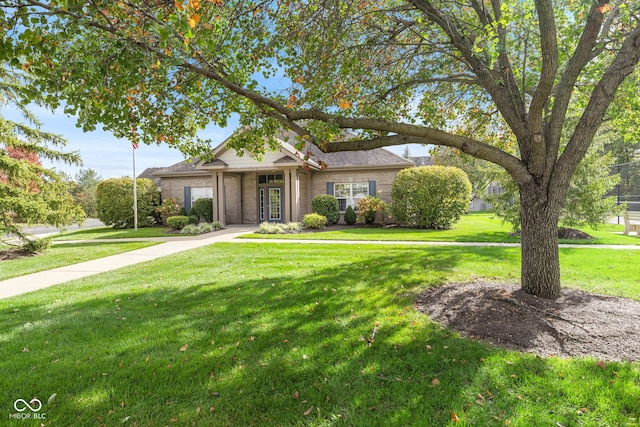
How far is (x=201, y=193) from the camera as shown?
20531 millimetres

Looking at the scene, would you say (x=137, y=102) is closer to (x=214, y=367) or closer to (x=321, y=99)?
(x=321, y=99)

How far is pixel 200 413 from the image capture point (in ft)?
8.30

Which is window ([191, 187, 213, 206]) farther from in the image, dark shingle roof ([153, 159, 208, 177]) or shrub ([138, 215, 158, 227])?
shrub ([138, 215, 158, 227])

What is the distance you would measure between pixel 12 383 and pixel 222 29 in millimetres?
5158

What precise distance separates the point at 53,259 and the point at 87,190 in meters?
47.6

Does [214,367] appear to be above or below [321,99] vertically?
below

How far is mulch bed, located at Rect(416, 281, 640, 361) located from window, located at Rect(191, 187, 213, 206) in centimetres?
1757

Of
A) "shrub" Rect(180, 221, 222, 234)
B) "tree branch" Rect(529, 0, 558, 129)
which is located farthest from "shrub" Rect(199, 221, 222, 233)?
"tree branch" Rect(529, 0, 558, 129)

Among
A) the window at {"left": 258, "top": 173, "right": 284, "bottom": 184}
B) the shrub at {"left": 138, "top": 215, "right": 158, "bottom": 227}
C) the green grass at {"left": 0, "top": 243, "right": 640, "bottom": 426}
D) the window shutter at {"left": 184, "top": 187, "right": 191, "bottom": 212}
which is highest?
the window at {"left": 258, "top": 173, "right": 284, "bottom": 184}

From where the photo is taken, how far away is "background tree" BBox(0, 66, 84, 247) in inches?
370

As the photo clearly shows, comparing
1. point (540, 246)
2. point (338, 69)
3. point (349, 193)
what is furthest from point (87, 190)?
point (540, 246)

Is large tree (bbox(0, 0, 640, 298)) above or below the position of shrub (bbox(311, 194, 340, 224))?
above

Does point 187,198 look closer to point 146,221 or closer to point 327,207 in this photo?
point 146,221

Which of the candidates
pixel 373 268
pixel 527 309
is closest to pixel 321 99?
pixel 373 268
